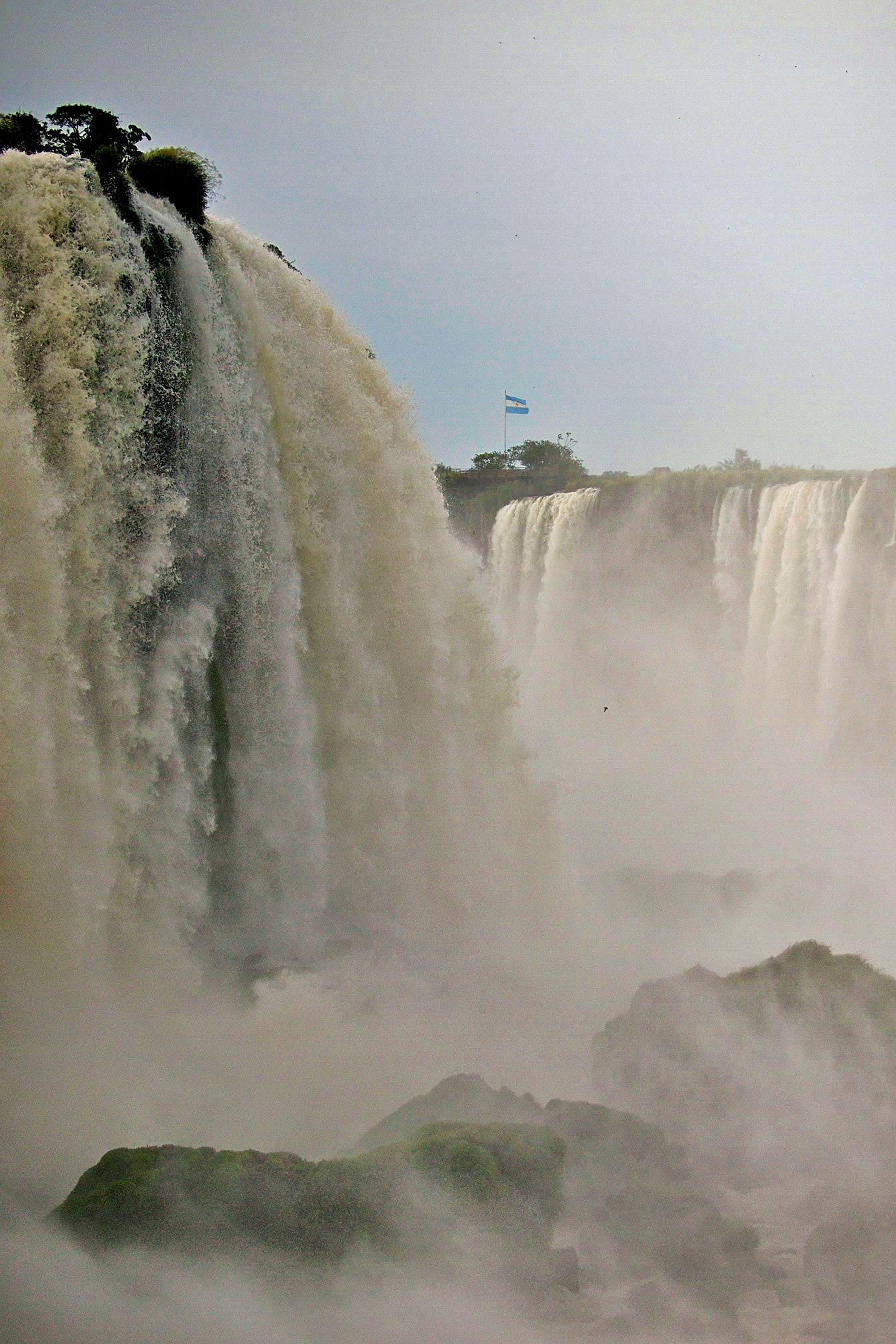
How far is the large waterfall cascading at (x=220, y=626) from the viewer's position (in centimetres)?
577

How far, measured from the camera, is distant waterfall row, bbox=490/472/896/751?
15.4 metres

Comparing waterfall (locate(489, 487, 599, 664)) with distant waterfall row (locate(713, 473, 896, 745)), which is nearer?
distant waterfall row (locate(713, 473, 896, 745))

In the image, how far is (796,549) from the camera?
1633 centimetres

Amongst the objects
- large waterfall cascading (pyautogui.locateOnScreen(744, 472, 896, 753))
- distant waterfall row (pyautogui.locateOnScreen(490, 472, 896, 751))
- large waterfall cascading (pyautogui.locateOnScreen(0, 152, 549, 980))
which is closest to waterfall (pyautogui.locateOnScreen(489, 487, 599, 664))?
distant waterfall row (pyautogui.locateOnScreen(490, 472, 896, 751))

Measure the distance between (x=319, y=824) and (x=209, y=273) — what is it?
13.6 ft

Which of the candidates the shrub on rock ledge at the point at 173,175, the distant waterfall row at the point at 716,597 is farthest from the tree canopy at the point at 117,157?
the distant waterfall row at the point at 716,597

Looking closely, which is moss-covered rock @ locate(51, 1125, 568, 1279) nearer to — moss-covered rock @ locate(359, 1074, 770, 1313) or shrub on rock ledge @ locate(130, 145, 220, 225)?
moss-covered rock @ locate(359, 1074, 770, 1313)

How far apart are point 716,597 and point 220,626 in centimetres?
1351

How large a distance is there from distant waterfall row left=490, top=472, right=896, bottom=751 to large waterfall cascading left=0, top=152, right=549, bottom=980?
7873 mm

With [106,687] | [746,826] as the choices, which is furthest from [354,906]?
[746,826]

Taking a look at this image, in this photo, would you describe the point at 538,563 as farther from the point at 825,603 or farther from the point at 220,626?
the point at 220,626

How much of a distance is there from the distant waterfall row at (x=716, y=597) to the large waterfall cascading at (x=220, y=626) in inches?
310

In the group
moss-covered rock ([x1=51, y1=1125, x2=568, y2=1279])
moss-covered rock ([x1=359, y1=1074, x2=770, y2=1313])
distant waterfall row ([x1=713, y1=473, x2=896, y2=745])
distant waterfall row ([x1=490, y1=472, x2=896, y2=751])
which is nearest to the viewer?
moss-covered rock ([x1=51, y1=1125, x2=568, y2=1279])

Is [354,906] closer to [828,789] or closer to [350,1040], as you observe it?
[350,1040]
